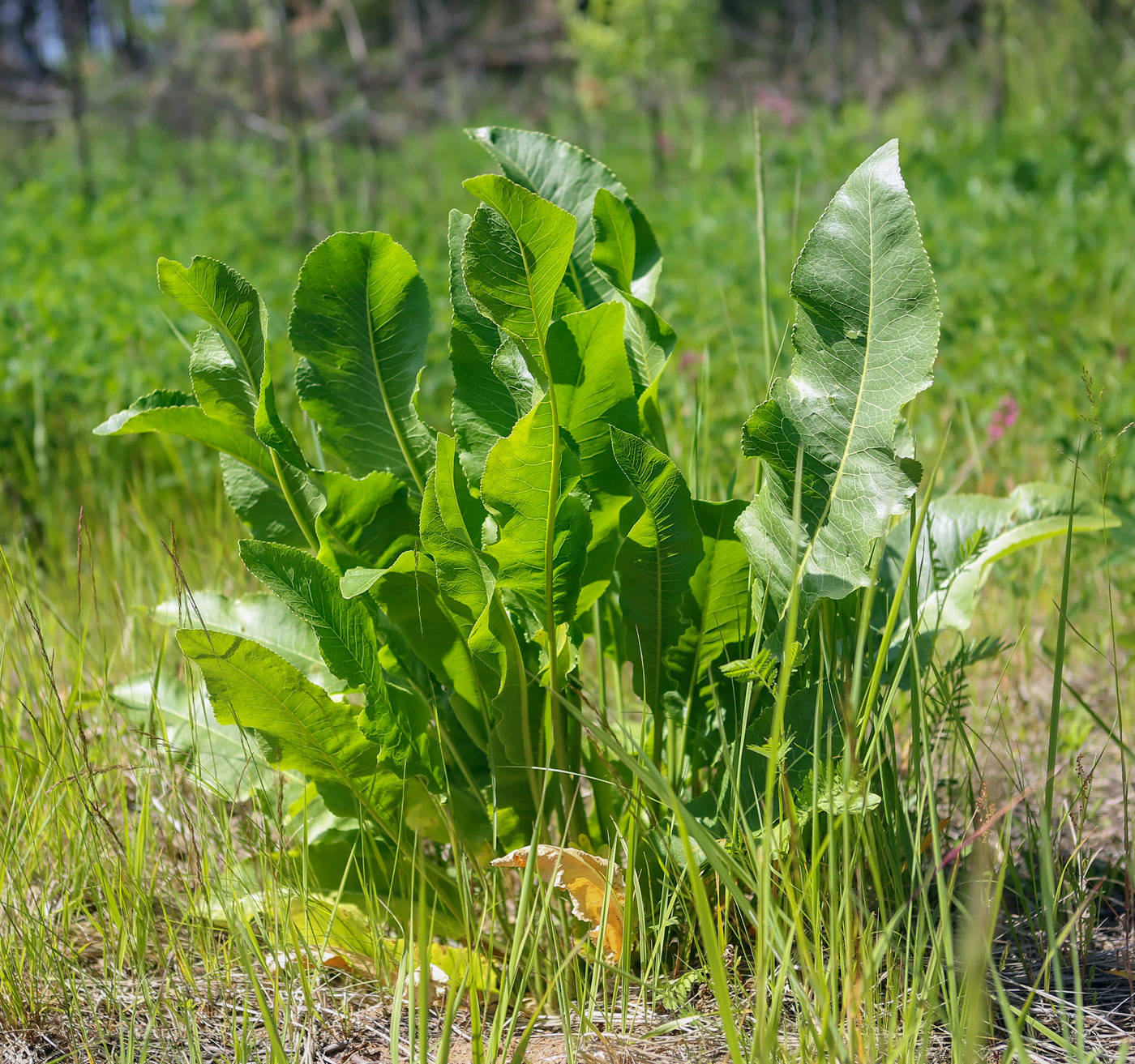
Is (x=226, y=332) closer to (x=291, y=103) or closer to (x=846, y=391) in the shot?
(x=846, y=391)

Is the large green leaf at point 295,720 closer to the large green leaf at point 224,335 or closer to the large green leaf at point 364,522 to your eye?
the large green leaf at point 364,522

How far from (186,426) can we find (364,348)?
24 cm

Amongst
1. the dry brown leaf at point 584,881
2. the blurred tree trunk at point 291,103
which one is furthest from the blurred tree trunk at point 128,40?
the dry brown leaf at point 584,881

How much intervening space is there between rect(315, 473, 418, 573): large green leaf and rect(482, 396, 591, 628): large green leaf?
0.64 feet

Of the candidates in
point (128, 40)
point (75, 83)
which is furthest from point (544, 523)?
point (128, 40)

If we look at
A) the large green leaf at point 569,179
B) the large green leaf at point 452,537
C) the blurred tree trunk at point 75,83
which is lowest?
the large green leaf at point 452,537

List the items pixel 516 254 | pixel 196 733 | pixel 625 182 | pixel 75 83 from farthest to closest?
pixel 625 182 < pixel 75 83 < pixel 196 733 < pixel 516 254

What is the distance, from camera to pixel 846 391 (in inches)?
44.2

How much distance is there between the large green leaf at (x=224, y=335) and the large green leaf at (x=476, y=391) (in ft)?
0.78

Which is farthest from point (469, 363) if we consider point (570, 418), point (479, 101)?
point (479, 101)

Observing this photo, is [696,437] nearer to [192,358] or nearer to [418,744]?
[418,744]

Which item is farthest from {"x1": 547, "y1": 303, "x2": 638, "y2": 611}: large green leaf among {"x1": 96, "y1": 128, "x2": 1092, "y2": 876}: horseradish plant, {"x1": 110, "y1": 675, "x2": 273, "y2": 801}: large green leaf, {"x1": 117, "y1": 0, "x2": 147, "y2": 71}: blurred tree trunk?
{"x1": 117, "y1": 0, "x2": 147, "y2": 71}: blurred tree trunk

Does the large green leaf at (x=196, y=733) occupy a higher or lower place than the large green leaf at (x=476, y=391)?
lower

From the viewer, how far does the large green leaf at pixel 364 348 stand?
122cm
